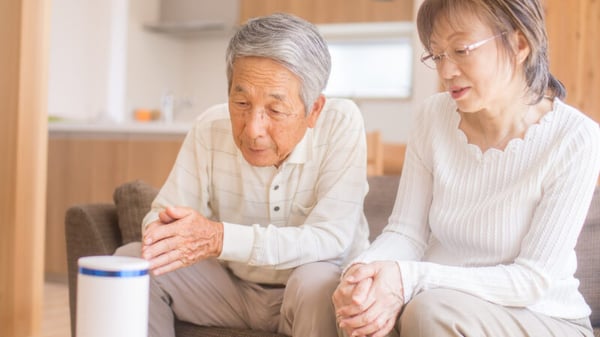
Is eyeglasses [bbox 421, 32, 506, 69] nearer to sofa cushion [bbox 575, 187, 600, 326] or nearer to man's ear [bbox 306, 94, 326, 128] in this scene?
man's ear [bbox 306, 94, 326, 128]

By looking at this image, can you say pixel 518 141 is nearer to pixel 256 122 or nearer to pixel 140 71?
pixel 256 122

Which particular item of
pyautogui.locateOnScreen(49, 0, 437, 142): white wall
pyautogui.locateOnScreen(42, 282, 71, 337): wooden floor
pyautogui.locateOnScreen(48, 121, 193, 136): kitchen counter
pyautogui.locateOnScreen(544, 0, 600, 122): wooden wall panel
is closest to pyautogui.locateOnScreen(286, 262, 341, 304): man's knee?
pyautogui.locateOnScreen(42, 282, 71, 337): wooden floor

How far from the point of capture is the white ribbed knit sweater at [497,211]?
1284mm

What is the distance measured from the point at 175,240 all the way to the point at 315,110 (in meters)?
0.44

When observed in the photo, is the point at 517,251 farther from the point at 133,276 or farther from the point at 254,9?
the point at 254,9

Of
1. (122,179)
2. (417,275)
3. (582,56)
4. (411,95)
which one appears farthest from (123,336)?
(411,95)

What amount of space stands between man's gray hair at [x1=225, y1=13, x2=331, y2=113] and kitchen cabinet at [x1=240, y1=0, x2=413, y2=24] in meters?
3.86

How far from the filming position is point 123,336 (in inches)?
41.7

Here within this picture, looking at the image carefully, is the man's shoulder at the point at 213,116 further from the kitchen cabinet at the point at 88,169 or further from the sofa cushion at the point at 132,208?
the kitchen cabinet at the point at 88,169

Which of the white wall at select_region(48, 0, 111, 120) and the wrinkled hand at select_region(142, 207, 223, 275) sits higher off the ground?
the white wall at select_region(48, 0, 111, 120)

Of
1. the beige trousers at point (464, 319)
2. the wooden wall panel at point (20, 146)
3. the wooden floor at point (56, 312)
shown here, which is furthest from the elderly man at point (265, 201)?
the wooden floor at point (56, 312)

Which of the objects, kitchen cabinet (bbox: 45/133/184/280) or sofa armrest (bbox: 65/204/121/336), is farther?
kitchen cabinet (bbox: 45/133/184/280)

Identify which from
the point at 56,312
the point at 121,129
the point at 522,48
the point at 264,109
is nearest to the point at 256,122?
the point at 264,109

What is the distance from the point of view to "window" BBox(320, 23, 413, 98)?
5.64 m
